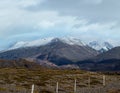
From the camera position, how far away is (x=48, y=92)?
6481 centimetres

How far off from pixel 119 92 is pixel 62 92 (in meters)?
19.4

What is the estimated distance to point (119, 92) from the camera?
4706cm

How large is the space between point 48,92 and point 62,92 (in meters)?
2.52

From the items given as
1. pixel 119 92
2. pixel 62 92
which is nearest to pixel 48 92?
pixel 62 92

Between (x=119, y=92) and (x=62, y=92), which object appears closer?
(x=119, y=92)

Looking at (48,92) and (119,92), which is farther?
(48,92)

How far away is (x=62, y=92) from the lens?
213ft

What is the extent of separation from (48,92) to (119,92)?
803 inches

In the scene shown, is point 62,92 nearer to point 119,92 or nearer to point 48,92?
point 48,92
